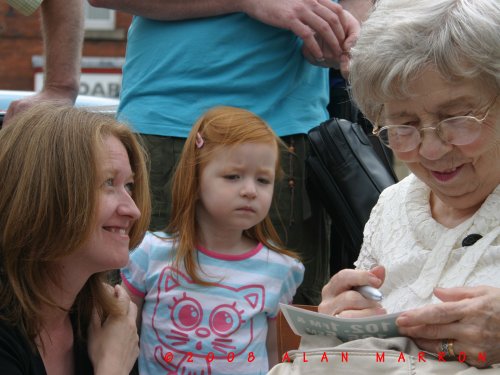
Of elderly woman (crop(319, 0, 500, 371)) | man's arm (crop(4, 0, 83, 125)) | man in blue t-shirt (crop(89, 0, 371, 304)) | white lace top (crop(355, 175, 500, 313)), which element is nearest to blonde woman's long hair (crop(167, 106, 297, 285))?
man in blue t-shirt (crop(89, 0, 371, 304))

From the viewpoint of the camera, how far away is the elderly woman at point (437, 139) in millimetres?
2133

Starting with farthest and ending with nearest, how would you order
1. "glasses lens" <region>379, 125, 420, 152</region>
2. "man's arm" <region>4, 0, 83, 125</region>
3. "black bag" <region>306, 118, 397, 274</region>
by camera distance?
1. "man's arm" <region>4, 0, 83, 125</region>
2. "black bag" <region>306, 118, 397, 274</region>
3. "glasses lens" <region>379, 125, 420, 152</region>

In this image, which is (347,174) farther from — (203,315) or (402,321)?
(402,321)

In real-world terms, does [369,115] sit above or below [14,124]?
above

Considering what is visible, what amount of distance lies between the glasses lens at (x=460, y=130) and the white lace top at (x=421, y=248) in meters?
0.17

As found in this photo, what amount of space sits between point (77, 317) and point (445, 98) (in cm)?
137

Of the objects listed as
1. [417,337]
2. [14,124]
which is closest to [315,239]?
[14,124]

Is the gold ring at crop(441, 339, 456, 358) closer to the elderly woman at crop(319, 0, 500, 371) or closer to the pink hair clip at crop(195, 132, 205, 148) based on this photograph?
the elderly woman at crop(319, 0, 500, 371)

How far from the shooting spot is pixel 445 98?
7.15ft

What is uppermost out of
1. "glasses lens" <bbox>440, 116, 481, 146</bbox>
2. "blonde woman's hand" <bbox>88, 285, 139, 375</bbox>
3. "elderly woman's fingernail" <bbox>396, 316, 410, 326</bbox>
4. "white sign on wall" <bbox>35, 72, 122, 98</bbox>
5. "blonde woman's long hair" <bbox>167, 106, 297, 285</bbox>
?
"glasses lens" <bbox>440, 116, 481, 146</bbox>

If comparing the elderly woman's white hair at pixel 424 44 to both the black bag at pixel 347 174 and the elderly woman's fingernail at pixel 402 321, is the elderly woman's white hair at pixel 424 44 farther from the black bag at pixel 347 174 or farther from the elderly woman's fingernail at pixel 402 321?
the black bag at pixel 347 174

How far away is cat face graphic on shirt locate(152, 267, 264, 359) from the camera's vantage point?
3.30 metres

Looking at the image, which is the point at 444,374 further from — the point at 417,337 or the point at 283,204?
the point at 283,204

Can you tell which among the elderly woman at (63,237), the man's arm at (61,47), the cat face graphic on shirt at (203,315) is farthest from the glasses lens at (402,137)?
the man's arm at (61,47)
